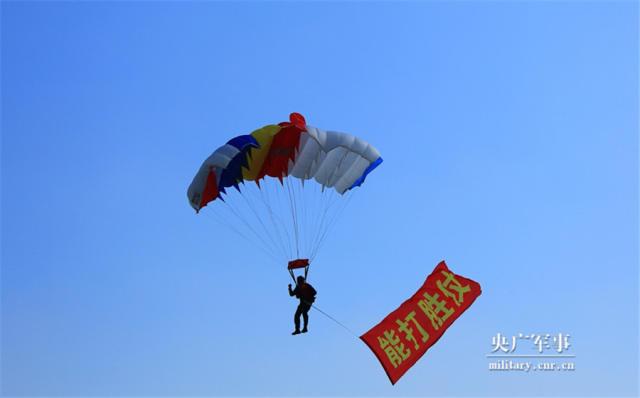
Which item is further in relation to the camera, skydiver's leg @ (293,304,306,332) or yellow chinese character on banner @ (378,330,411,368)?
skydiver's leg @ (293,304,306,332)

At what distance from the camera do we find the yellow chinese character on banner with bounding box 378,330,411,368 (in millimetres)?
28416

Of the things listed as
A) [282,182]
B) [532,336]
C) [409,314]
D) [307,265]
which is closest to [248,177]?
[282,182]

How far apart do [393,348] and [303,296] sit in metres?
2.35

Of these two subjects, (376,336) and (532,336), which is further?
(532,336)

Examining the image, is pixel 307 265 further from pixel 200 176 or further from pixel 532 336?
pixel 532 336

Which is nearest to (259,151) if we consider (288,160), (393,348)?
(288,160)

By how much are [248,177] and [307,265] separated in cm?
287

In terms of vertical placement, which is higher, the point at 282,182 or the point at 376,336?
the point at 282,182

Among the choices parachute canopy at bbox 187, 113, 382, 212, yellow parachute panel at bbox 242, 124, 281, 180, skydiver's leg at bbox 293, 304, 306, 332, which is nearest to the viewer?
skydiver's leg at bbox 293, 304, 306, 332

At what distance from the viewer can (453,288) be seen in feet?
98.0

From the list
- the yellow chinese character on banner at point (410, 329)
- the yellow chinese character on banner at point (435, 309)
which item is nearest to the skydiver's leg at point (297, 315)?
the yellow chinese character on banner at point (410, 329)

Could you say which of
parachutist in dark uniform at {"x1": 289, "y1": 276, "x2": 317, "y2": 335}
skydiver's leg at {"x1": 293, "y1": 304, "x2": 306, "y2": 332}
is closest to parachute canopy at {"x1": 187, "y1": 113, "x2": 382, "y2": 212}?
parachutist in dark uniform at {"x1": 289, "y1": 276, "x2": 317, "y2": 335}

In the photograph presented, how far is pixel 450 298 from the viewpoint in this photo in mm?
29766

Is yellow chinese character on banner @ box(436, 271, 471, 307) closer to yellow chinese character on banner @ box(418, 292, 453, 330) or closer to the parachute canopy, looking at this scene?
yellow chinese character on banner @ box(418, 292, 453, 330)
